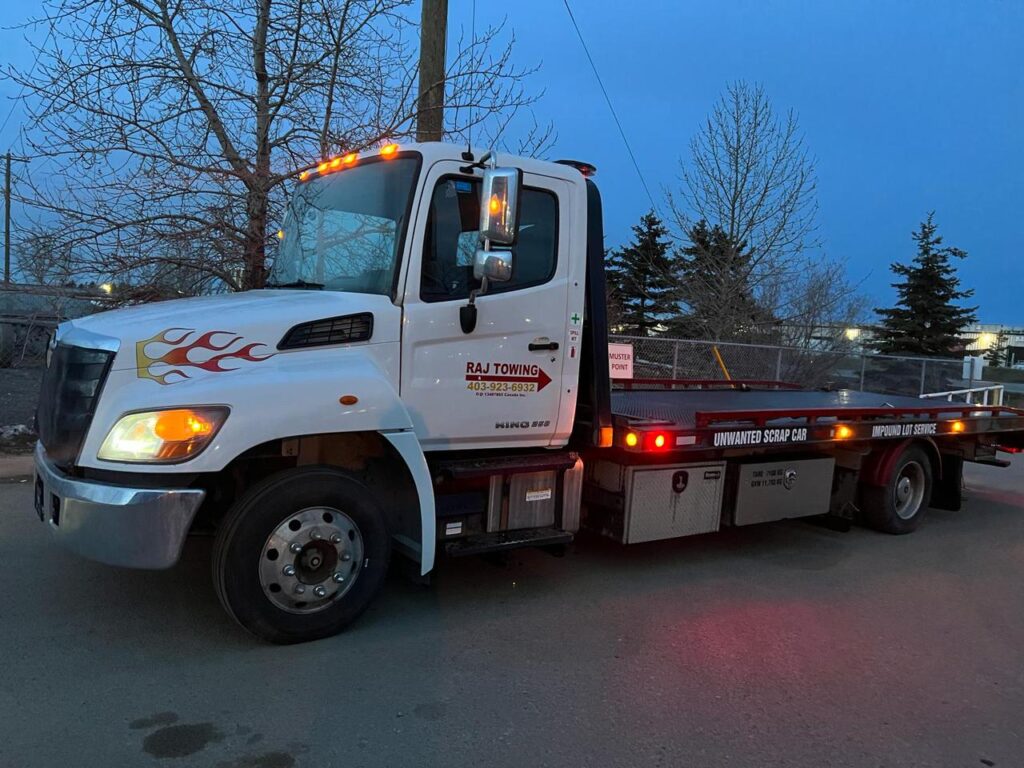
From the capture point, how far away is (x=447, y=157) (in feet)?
14.6

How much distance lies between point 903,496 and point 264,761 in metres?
6.74

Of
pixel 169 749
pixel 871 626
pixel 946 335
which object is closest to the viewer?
pixel 169 749

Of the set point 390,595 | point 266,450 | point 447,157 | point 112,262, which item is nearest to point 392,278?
point 447,157

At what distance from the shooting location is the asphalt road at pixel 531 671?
321cm

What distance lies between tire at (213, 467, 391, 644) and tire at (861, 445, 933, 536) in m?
5.15

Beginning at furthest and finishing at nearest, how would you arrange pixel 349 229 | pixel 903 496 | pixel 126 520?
pixel 903 496, pixel 349 229, pixel 126 520

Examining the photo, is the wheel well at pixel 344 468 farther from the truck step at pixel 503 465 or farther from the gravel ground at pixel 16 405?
the gravel ground at pixel 16 405

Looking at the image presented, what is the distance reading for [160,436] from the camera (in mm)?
3650

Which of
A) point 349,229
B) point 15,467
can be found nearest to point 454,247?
point 349,229

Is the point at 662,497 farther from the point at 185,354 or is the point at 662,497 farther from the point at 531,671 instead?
the point at 185,354

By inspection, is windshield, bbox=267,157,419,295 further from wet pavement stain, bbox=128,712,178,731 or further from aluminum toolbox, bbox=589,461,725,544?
wet pavement stain, bbox=128,712,178,731

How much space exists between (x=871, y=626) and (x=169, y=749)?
4098 mm

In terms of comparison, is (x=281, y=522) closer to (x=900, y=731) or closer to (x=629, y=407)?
(x=900, y=731)

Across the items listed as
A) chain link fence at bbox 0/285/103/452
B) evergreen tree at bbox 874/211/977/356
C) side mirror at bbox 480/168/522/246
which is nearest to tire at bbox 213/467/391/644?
side mirror at bbox 480/168/522/246
